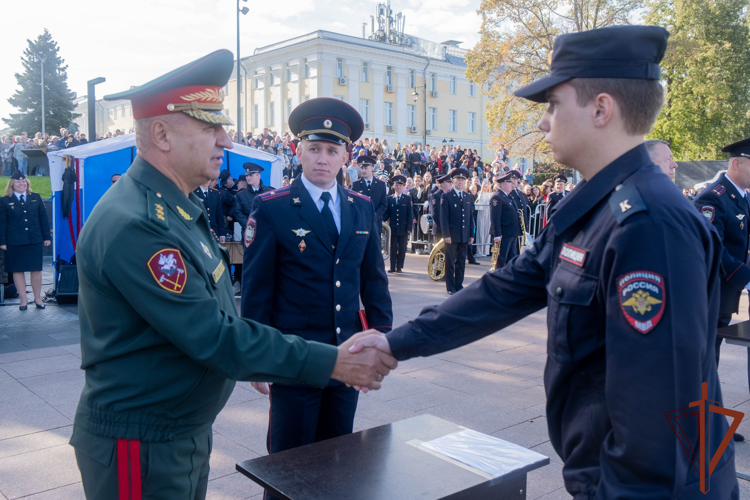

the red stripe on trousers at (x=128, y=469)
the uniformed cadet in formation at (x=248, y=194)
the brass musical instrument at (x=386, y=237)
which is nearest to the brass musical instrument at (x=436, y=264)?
the brass musical instrument at (x=386, y=237)

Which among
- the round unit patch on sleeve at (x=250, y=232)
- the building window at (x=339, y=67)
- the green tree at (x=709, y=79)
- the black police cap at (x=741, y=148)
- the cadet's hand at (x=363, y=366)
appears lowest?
the cadet's hand at (x=363, y=366)

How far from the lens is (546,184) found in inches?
760

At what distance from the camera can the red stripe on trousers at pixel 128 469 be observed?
1800 millimetres

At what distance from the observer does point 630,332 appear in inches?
51.6

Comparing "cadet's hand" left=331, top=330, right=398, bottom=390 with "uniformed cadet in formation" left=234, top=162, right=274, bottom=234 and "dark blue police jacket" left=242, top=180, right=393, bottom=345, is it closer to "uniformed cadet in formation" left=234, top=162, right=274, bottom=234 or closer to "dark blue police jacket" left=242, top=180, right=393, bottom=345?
"dark blue police jacket" left=242, top=180, right=393, bottom=345

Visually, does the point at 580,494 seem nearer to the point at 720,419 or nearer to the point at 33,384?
the point at 720,419

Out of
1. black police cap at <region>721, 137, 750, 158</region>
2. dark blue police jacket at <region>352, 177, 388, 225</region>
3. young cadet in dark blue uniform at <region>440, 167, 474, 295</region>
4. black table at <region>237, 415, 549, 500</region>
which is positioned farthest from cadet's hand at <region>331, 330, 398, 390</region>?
dark blue police jacket at <region>352, 177, 388, 225</region>

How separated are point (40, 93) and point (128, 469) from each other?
5935 centimetres

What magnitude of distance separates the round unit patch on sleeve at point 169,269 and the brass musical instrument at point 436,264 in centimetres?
1024

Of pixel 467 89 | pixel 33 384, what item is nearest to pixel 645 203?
pixel 33 384

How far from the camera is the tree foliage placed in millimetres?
24578

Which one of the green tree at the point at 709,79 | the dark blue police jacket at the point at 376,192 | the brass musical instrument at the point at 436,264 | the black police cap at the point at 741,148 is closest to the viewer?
the black police cap at the point at 741,148

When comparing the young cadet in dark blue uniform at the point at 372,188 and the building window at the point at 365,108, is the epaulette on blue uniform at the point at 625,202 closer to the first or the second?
the young cadet in dark blue uniform at the point at 372,188

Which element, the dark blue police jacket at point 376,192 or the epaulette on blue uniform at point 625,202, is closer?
the epaulette on blue uniform at point 625,202
